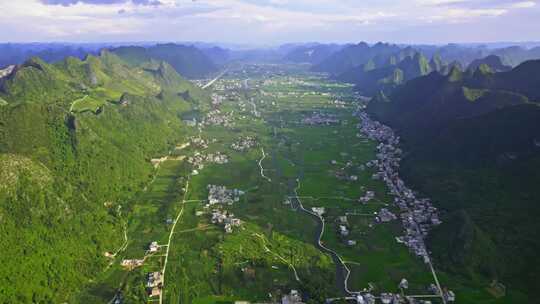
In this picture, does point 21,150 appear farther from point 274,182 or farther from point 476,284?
point 476,284

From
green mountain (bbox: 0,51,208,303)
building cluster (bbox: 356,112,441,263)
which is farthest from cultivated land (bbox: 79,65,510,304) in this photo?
green mountain (bbox: 0,51,208,303)

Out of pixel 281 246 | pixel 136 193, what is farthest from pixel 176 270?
pixel 136 193

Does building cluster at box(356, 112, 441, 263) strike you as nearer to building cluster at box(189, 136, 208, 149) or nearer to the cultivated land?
the cultivated land

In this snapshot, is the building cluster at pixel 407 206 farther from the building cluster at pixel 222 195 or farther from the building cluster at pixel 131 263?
the building cluster at pixel 131 263

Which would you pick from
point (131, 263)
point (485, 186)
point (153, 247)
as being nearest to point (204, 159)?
point (153, 247)

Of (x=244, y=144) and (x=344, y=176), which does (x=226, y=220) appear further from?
(x=244, y=144)
